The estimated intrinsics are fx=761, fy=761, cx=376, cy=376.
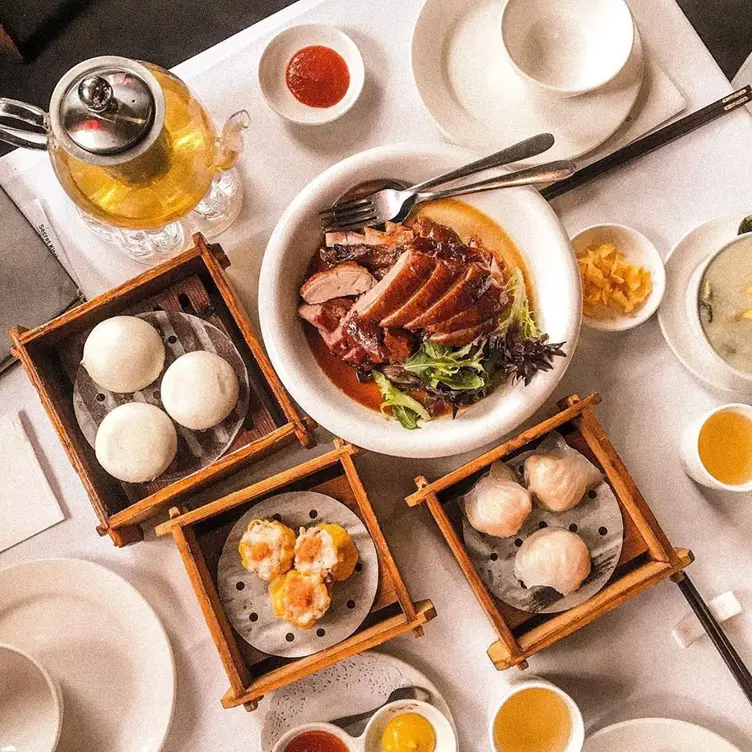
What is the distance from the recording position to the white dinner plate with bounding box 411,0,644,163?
5.29 ft

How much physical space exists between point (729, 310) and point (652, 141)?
1.36 ft

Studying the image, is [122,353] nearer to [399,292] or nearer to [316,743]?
[399,292]

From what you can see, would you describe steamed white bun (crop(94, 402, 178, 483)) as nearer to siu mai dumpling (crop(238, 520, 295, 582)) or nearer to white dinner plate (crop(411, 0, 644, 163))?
siu mai dumpling (crop(238, 520, 295, 582))

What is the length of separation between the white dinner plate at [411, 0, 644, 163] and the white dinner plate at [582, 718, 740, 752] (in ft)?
3.96

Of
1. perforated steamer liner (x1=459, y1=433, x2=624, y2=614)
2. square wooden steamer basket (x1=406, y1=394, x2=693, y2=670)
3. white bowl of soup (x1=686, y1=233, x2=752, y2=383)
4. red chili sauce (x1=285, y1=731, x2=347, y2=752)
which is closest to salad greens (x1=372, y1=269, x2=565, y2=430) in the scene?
square wooden steamer basket (x1=406, y1=394, x2=693, y2=670)

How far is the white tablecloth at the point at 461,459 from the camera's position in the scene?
1691 millimetres

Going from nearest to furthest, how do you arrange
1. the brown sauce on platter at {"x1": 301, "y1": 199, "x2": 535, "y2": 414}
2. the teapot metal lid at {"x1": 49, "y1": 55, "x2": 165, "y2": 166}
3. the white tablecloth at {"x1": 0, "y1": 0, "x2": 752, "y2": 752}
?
the teapot metal lid at {"x1": 49, "y1": 55, "x2": 165, "y2": 166}
the brown sauce on platter at {"x1": 301, "y1": 199, "x2": 535, "y2": 414}
the white tablecloth at {"x1": 0, "y1": 0, "x2": 752, "y2": 752}

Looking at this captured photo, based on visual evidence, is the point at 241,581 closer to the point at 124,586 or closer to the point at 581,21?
the point at 124,586

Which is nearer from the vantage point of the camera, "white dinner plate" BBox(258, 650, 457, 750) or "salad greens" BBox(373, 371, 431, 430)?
→ "salad greens" BBox(373, 371, 431, 430)

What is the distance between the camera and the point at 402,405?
5.02 ft

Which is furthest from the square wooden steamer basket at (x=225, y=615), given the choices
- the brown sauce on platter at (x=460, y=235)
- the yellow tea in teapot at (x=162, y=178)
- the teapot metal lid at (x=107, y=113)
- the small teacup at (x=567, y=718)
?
the teapot metal lid at (x=107, y=113)

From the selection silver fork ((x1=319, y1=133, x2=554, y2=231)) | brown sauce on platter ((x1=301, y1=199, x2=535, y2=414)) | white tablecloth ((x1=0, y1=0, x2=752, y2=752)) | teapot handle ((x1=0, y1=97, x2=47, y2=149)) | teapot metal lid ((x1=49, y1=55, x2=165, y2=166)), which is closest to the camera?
teapot metal lid ((x1=49, y1=55, x2=165, y2=166))

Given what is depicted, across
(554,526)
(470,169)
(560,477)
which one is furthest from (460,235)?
(554,526)

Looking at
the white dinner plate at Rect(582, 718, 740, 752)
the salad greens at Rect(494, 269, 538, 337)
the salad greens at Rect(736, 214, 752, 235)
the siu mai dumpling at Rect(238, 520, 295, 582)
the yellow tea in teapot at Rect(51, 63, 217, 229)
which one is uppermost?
the yellow tea in teapot at Rect(51, 63, 217, 229)
